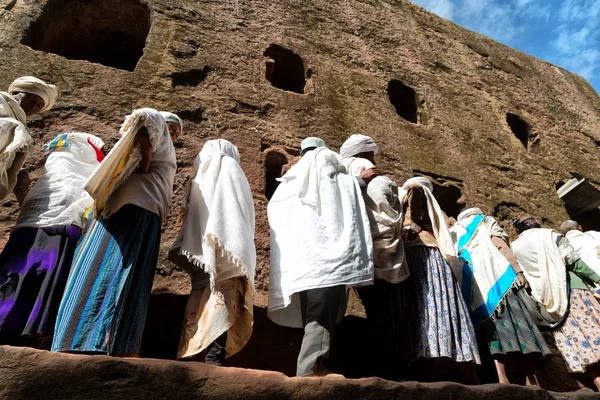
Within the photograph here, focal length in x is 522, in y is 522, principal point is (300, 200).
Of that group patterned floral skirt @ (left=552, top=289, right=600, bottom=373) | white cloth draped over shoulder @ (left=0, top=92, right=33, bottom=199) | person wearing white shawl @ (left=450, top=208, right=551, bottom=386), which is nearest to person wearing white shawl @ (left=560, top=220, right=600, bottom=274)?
patterned floral skirt @ (left=552, top=289, right=600, bottom=373)

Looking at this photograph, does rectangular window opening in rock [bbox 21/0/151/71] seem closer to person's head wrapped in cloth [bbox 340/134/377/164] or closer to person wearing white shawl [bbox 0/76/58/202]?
person wearing white shawl [bbox 0/76/58/202]

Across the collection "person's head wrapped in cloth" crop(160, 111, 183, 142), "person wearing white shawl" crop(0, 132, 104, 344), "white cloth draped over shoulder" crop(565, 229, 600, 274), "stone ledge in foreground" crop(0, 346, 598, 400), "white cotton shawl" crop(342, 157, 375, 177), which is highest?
"person's head wrapped in cloth" crop(160, 111, 183, 142)

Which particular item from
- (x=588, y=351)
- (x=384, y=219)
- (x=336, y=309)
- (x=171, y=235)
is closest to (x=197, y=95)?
(x=171, y=235)

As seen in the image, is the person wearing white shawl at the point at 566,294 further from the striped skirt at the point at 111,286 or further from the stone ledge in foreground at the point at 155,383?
the striped skirt at the point at 111,286

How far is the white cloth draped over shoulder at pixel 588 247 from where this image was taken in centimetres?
418

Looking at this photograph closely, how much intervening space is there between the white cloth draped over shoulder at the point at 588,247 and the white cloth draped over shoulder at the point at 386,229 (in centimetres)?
199

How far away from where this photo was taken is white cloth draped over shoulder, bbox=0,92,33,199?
105 inches

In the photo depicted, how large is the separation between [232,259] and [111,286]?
0.55 metres

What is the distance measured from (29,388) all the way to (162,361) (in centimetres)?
42

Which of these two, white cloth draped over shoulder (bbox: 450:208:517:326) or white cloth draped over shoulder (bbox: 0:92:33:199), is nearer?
white cloth draped over shoulder (bbox: 0:92:33:199)

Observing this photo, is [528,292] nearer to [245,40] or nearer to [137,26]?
[245,40]

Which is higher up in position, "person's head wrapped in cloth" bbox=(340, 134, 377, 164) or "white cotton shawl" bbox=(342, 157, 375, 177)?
"person's head wrapped in cloth" bbox=(340, 134, 377, 164)

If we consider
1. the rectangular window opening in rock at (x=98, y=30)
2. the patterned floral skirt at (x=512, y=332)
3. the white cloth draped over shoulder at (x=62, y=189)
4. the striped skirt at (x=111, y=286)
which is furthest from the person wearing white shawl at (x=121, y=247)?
the rectangular window opening in rock at (x=98, y=30)

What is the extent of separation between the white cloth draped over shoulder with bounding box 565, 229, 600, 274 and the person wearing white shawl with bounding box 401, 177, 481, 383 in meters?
1.50
